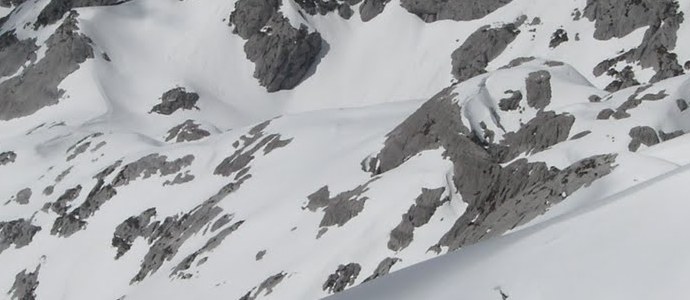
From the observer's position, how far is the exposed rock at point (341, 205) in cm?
6550

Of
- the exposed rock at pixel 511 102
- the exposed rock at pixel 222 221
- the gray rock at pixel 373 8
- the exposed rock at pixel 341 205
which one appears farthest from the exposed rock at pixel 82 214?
the gray rock at pixel 373 8

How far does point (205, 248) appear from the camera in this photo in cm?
7369

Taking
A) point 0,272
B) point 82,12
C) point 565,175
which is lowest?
point 0,272

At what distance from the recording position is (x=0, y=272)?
92.0 meters

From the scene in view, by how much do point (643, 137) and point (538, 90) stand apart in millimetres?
15155

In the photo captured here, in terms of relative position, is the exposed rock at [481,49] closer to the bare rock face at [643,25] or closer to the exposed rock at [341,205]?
the bare rock face at [643,25]

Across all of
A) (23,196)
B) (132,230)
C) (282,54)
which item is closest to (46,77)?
(282,54)

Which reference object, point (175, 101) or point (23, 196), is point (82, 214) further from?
point (175, 101)

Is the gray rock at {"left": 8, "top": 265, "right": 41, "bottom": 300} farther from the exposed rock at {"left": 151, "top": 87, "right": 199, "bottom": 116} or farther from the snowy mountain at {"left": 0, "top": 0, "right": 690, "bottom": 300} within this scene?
the exposed rock at {"left": 151, "top": 87, "right": 199, "bottom": 116}

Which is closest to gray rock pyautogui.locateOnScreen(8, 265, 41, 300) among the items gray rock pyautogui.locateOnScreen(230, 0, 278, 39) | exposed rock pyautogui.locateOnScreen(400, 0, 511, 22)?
gray rock pyautogui.locateOnScreen(230, 0, 278, 39)

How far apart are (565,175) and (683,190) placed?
36.0m

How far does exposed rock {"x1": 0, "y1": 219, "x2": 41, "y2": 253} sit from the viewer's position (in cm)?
9519

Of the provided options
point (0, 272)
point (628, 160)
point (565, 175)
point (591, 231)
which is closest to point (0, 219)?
point (0, 272)

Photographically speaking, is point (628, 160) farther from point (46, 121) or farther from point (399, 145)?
point (46, 121)
